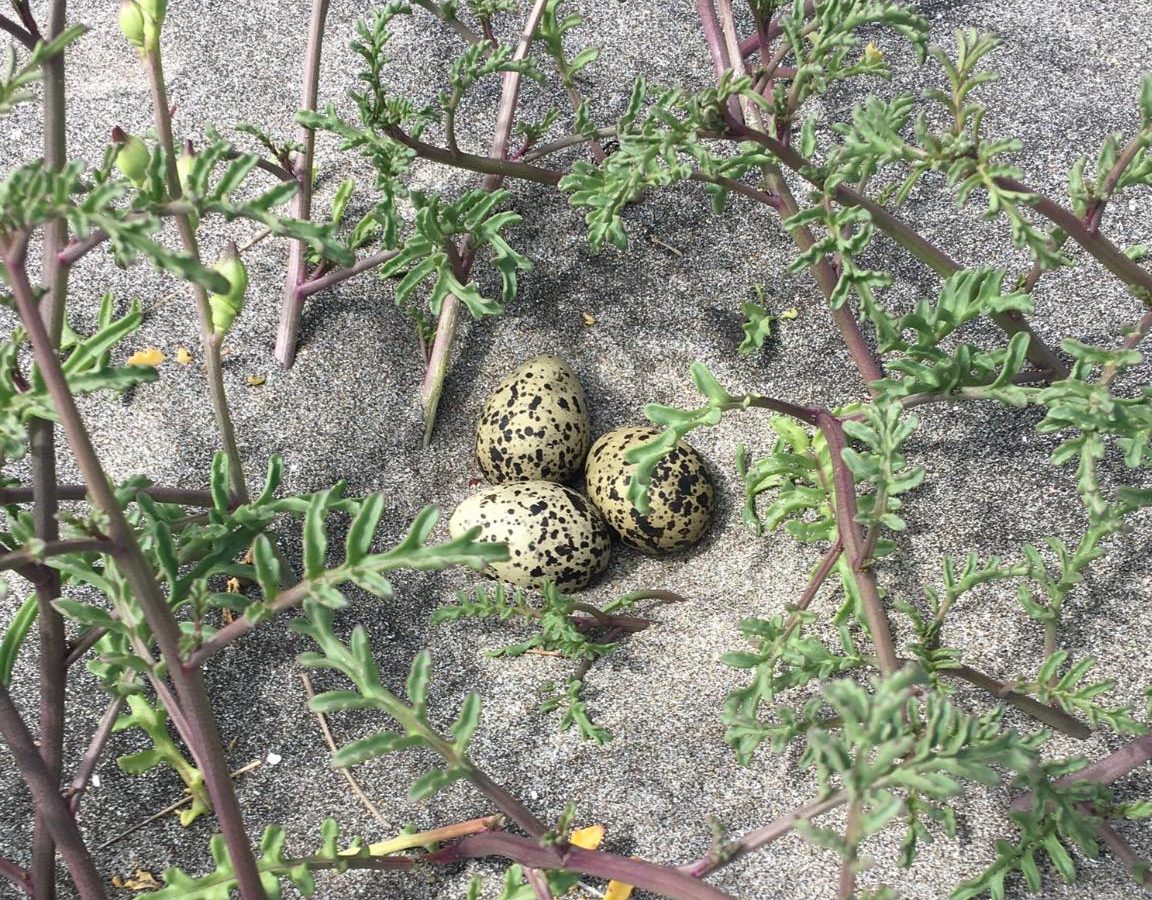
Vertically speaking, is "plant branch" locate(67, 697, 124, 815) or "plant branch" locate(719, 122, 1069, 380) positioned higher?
"plant branch" locate(719, 122, 1069, 380)

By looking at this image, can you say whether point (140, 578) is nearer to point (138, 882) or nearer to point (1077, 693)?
point (138, 882)

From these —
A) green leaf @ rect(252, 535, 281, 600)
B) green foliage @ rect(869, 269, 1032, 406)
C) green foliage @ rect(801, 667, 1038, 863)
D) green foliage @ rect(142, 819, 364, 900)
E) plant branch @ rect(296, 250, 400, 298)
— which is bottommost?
green foliage @ rect(142, 819, 364, 900)

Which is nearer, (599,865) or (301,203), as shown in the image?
(599,865)

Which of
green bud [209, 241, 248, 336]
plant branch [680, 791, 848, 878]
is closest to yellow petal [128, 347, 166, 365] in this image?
green bud [209, 241, 248, 336]

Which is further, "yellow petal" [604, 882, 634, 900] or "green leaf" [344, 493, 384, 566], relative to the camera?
"yellow petal" [604, 882, 634, 900]

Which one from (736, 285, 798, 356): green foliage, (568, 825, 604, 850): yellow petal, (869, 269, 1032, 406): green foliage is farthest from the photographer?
(736, 285, 798, 356): green foliage

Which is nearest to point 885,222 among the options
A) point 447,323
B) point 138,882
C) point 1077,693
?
point 1077,693

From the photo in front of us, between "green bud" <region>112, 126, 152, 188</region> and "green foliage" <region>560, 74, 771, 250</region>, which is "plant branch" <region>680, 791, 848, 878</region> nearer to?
"green foliage" <region>560, 74, 771, 250</region>

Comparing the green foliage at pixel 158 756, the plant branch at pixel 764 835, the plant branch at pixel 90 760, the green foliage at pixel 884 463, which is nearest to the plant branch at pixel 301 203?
the green foliage at pixel 158 756
